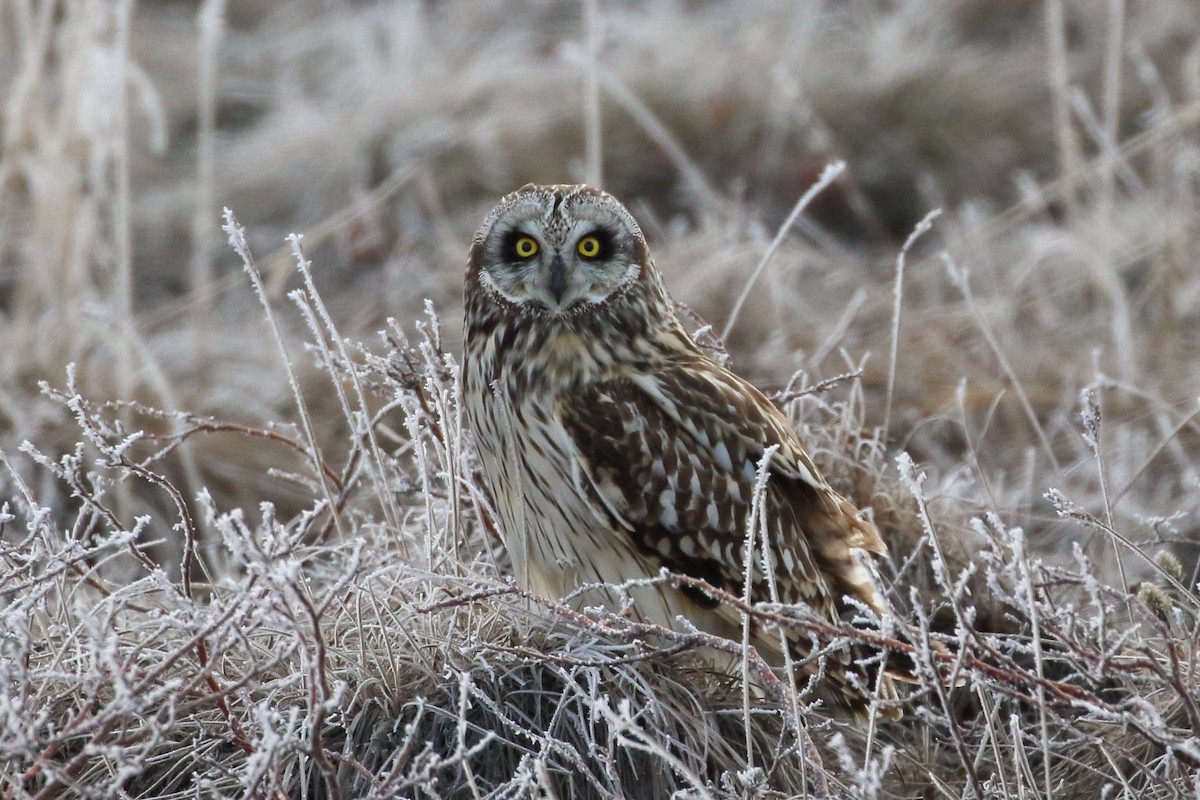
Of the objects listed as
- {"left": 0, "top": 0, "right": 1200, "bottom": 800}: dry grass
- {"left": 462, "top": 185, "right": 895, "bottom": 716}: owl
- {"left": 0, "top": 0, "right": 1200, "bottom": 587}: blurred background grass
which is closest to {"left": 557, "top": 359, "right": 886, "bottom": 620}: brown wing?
{"left": 462, "top": 185, "right": 895, "bottom": 716}: owl

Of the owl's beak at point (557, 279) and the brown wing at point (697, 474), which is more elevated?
the owl's beak at point (557, 279)

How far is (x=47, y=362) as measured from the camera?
5461 millimetres

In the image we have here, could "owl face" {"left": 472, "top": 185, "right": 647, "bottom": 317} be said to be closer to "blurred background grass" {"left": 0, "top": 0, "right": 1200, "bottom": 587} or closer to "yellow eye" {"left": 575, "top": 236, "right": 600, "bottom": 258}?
"yellow eye" {"left": 575, "top": 236, "right": 600, "bottom": 258}

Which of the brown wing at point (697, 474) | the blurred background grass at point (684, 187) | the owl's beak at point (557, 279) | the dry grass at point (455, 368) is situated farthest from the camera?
the blurred background grass at point (684, 187)

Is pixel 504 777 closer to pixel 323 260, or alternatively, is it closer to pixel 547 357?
pixel 547 357

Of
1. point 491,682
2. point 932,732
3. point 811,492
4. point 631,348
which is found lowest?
point 932,732

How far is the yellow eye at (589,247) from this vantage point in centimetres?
311

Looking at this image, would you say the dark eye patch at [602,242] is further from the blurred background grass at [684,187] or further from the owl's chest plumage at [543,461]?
the blurred background grass at [684,187]

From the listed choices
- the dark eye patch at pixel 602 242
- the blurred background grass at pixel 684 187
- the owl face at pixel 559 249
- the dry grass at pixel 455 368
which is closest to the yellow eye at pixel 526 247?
the owl face at pixel 559 249

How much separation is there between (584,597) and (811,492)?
53 cm

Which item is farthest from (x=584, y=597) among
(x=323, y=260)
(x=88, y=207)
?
(x=323, y=260)

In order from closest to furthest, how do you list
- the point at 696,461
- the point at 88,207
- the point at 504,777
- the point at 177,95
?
the point at 504,777
the point at 696,461
the point at 88,207
the point at 177,95

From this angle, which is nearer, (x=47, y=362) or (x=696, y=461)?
(x=696, y=461)

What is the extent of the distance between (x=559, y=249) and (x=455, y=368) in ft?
1.42
